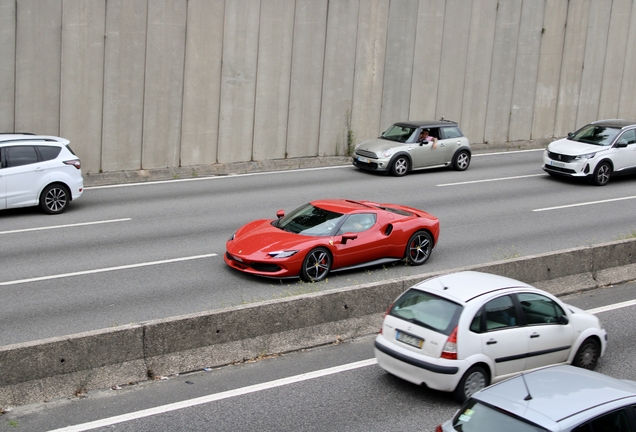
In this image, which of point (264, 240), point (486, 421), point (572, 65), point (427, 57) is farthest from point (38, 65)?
point (572, 65)

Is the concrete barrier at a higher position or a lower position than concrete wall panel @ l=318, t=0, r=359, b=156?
lower

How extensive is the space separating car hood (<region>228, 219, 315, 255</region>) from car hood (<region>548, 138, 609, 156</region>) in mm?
11437

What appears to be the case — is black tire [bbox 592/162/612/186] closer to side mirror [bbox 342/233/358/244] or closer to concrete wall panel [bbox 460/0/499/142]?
concrete wall panel [bbox 460/0/499/142]

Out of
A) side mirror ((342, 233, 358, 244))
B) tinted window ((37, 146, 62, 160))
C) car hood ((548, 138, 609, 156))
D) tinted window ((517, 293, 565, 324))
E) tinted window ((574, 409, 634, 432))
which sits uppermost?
car hood ((548, 138, 609, 156))

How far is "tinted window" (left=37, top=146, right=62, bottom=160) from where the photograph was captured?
17.3 meters

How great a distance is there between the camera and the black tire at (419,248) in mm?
14109

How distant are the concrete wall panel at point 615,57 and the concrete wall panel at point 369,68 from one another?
10651mm

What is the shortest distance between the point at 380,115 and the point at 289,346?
667 inches

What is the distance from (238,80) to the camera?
23.3 meters

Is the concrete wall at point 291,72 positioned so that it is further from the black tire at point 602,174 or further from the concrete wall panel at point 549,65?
the black tire at point 602,174

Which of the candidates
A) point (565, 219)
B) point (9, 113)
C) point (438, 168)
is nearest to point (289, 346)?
point (565, 219)

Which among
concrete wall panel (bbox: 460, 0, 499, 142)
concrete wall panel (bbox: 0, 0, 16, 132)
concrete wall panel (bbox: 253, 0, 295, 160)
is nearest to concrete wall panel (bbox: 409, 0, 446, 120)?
concrete wall panel (bbox: 460, 0, 499, 142)

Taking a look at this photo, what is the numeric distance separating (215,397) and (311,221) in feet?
17.3

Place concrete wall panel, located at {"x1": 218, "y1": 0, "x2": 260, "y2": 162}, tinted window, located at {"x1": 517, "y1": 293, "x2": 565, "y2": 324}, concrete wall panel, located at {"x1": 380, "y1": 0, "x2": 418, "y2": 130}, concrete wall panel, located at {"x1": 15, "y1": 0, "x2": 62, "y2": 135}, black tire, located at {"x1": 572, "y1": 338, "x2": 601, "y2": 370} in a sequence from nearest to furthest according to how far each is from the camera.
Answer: tinted window, located at {"x1": 517, "y1": 293, "x2": 565, "y2": 324} → black tire, located at {"x1": 572, "y1": 338, "x2": 601, "y2": 370} → concrete wall panel, located at {"x1": 15, "y1": 0, "x2": 62, "y2": 135} → concrete wall panel, located at {"x1": 218, "y1": 0, "x2": 260, "y2": 162} → concrete wall panel, located at {"x1": 380, "y1": 0, "x2": 418, "y2": 130}
